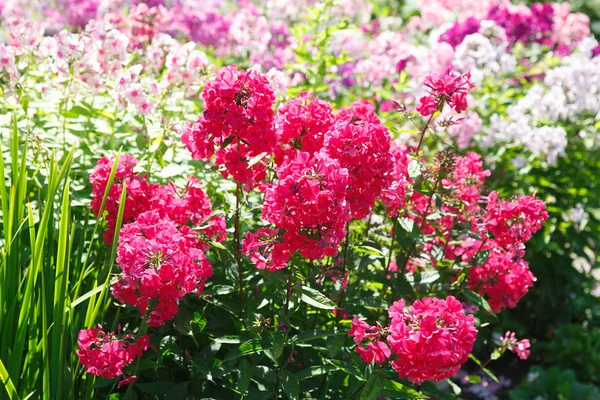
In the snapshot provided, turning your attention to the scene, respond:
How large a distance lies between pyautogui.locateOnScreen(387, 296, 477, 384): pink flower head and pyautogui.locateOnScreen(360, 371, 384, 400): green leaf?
92 mm

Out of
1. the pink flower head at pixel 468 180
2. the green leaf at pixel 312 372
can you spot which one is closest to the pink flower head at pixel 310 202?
the green leaf at pixel 312 372

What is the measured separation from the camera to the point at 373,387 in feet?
7.10

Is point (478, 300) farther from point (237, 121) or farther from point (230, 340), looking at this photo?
point (237, 121)

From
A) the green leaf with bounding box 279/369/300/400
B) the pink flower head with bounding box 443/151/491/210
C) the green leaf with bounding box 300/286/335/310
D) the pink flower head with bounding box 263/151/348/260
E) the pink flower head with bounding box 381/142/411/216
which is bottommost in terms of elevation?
the green leaf with bounding box 279/369/300/400

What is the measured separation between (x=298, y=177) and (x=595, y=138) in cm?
344

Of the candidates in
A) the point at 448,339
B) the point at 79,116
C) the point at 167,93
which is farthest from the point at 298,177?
the point at 79,116

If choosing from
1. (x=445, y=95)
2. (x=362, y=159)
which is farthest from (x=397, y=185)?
(x=445, y=95)

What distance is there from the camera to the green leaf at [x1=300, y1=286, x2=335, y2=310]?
7.22ft

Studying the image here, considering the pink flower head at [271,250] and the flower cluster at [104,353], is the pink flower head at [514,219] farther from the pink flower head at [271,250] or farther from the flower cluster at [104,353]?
the flower cluster at [104,353]

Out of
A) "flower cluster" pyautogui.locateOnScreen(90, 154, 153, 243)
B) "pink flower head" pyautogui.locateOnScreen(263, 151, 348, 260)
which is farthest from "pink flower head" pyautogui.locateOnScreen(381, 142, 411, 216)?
"flower cluster" pyautogui.locateOnScreen(90, 154, 153, 243)

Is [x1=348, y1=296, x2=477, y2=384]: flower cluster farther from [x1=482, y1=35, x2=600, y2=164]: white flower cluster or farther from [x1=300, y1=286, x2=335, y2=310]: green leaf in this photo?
[x1=482, y1=35, x2=600, y2=164]: white flower cluster

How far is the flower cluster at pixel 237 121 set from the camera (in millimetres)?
2277

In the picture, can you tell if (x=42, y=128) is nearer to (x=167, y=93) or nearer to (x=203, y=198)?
(x=167, y=93)

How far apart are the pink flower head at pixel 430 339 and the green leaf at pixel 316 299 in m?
0.20
